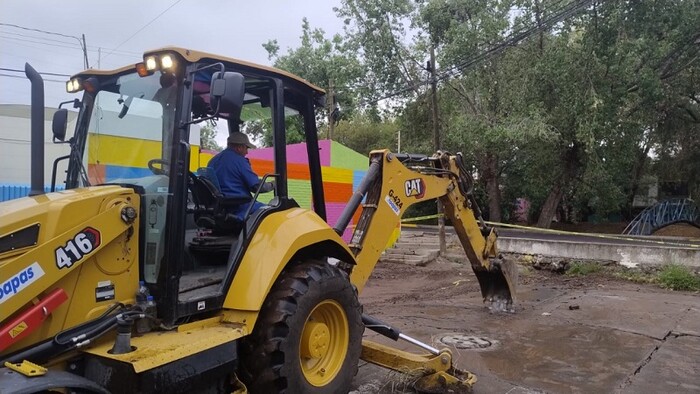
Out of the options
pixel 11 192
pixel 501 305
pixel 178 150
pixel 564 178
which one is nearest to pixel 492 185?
pixel 564 178

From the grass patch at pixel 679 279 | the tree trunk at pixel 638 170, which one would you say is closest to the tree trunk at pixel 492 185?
the tree trunk at pixel 638 170

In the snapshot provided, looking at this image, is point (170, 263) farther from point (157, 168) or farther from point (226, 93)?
point (226, 93)

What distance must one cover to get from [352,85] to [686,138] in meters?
15.5

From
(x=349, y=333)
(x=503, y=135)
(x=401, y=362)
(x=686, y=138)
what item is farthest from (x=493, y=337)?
(x=686, y=138)

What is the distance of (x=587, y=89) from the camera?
2014cm

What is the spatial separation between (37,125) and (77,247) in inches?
35.9

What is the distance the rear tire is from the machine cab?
368mm

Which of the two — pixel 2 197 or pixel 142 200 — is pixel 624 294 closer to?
pixel 142 200

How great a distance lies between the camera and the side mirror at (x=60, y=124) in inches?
150

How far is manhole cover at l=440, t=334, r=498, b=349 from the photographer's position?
636 cm

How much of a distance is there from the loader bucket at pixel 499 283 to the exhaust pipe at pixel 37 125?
5.77m

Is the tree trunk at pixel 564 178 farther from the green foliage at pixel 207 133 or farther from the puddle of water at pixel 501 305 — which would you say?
the green foliage at pixel 207 133

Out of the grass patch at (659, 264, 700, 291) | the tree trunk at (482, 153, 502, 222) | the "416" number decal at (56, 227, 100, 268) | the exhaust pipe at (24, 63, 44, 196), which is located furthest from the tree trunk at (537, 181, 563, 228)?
the "416" number decal at (56, 227, 100, 268)

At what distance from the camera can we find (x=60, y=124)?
3828 millimetres
